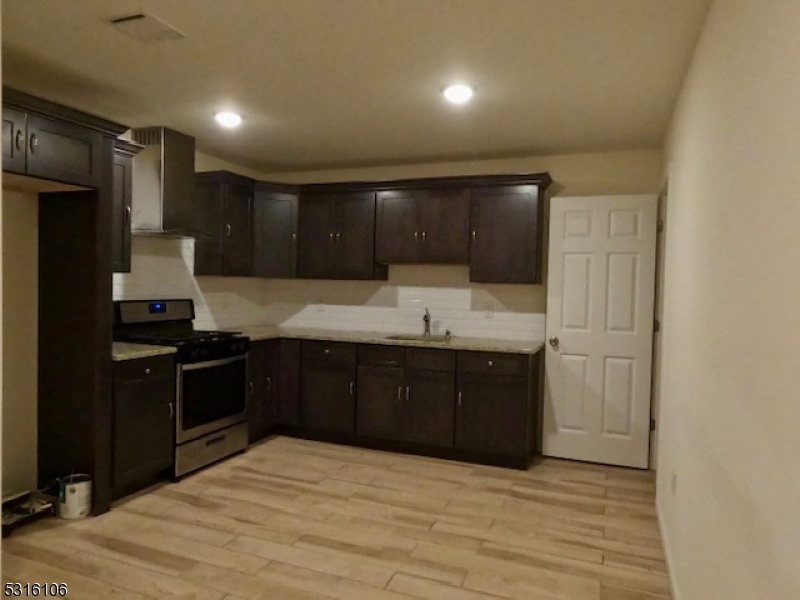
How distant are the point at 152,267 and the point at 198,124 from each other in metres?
1.21

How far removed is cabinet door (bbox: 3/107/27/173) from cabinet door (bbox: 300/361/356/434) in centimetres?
269

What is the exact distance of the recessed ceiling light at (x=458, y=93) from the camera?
312cm

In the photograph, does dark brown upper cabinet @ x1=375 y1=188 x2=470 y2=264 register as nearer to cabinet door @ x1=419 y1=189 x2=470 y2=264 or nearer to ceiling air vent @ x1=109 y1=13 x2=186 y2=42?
cabinet door @ x1=419 y1=189 x2=470 y2=264

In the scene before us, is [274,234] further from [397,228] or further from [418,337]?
[418,337]

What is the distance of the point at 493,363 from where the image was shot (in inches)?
166

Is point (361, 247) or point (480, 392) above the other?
point (361, 247)

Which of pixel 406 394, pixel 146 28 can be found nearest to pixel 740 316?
pixel 146 28

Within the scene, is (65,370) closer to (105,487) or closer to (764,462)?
(105,487)

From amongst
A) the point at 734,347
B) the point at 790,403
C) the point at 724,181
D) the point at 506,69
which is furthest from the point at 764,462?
the point at 506,69

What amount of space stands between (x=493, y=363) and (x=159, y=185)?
Result: 283 cm

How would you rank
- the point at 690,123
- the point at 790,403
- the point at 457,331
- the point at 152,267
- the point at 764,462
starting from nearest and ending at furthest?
the point at 790,403 < the point at 764,462 < the point at 690,123 < the point at 152,267 < the point at 457,331

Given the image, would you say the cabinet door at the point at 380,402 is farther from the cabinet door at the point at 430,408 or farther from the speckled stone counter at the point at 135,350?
the speckled stone counter at the point at 135,350

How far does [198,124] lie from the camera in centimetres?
400

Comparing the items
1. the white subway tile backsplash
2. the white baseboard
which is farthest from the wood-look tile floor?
the white subway tile backsplash
